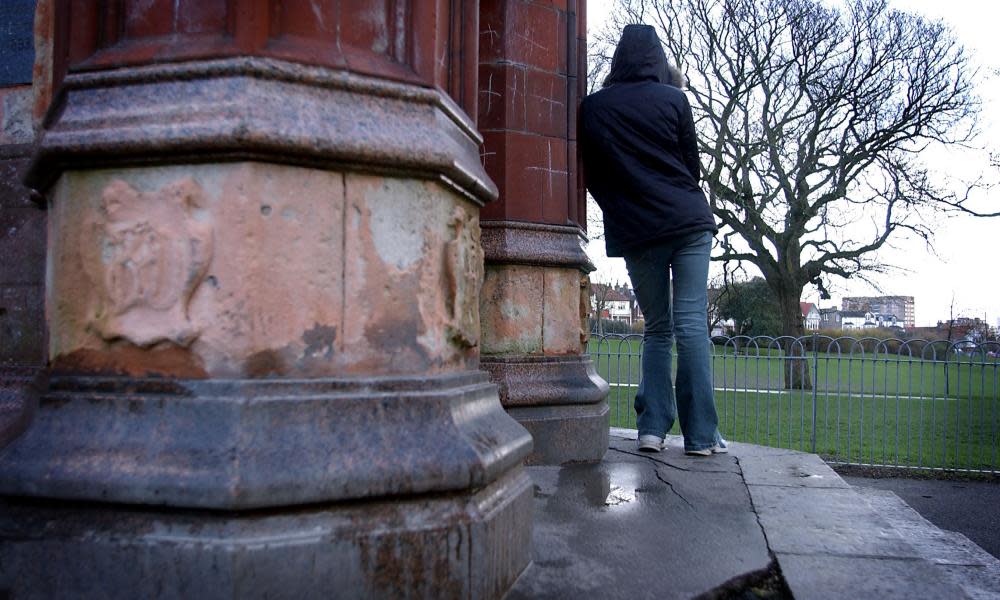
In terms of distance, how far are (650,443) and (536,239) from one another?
1.34 meters

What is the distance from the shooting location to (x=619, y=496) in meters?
3.11

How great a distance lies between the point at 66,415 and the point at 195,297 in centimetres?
45

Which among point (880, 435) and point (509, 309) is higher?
point (509, 309)

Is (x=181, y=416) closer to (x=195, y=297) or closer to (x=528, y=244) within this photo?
(x=195, y=297)

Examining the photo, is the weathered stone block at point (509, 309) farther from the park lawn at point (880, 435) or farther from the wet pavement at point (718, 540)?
the park lawn at point (880, 435)

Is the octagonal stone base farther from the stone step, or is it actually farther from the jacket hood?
the jacket hood

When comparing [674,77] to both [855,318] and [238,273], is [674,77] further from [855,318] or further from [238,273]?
[855,318]

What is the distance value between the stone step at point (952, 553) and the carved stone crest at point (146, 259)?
7.49ft

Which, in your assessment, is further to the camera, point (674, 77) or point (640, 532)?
point (674, 77)

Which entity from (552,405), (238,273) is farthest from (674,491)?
(238,273)

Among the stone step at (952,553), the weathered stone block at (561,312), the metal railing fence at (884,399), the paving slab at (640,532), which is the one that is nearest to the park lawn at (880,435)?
the metal railing fence at (884,399)

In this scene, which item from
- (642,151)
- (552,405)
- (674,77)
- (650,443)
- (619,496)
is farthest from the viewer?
(674,77)

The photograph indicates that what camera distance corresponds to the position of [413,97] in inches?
83.5

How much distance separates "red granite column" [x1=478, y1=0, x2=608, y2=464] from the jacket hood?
310mm
